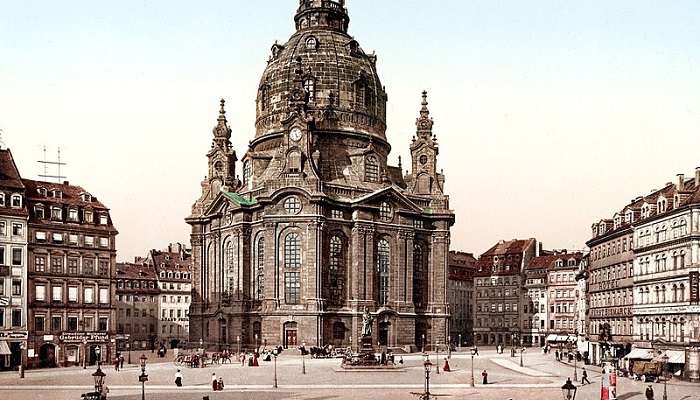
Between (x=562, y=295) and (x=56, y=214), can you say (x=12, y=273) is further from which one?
(x=562, y=295)

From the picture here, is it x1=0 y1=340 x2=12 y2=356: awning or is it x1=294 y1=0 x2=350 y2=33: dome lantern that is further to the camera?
x1=294 y1=0 x2=350 y2=33: dome lantern

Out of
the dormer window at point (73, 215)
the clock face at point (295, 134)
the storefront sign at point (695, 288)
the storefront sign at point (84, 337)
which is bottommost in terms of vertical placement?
the storefront sign at point (84, 337)

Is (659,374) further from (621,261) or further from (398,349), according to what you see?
(398,349)

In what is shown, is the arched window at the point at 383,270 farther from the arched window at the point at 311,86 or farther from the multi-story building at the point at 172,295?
the multi-story building at the point at 172,295

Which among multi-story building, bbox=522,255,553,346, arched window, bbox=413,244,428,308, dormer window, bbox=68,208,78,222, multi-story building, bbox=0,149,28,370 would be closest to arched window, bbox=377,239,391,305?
arched window, bbox=413,244,428,308

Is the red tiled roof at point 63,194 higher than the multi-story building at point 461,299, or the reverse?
the red tiled roof at point 63,194

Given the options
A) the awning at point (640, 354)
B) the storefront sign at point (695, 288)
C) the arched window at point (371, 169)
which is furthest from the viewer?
the arched window at point (371, 169)

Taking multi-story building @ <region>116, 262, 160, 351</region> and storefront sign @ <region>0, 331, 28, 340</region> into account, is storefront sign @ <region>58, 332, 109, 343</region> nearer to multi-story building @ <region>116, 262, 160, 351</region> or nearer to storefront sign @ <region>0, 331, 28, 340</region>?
storefront sign @ <region>0, 331, 28, 340</region>

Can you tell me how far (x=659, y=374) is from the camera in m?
67.1

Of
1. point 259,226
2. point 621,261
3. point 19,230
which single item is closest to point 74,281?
point 19,230

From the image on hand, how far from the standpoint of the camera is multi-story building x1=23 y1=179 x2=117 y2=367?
8475cm

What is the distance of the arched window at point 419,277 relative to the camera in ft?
375

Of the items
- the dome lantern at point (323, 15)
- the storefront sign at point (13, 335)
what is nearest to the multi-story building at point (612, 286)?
the dome lantern at point (323, 15)

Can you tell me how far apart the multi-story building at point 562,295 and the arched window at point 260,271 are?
57675mm
